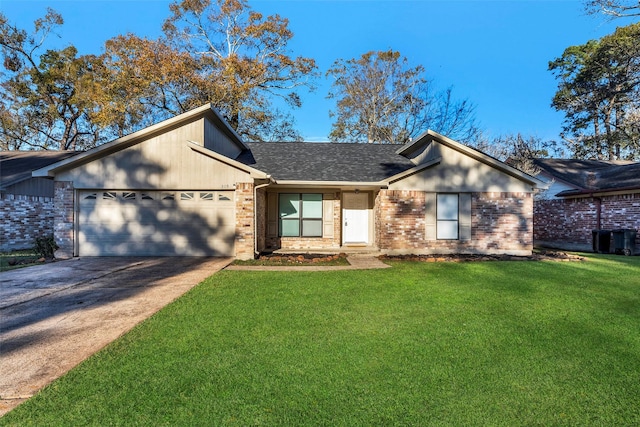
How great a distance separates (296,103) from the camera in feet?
79.4

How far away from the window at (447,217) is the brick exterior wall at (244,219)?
21.4 feet

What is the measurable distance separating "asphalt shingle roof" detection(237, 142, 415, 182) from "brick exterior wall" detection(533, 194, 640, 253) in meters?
8.06

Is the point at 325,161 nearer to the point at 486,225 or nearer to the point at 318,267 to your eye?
the point at 318,267

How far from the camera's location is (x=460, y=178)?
1132 cm

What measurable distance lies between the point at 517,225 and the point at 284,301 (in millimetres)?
9858

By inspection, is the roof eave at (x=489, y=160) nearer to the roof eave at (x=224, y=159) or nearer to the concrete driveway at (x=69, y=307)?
the roof eave at (x=224, y=159)

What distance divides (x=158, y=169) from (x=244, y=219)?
10.9 ft

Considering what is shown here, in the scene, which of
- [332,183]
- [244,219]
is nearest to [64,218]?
[244,219]

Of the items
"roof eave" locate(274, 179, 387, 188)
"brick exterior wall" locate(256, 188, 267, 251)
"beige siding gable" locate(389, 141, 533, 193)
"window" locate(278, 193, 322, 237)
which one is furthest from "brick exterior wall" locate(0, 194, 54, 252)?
"beige siding gable" locate(389, 141, 533, 193)

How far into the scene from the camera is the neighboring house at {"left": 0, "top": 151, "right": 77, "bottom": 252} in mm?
12445

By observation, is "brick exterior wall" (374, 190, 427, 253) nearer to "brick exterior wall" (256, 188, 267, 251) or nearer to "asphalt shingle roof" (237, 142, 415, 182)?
"asphalt shingle roof" (237, 142, 415, 182)

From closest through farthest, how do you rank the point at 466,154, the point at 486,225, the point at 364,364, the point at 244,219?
the point at 364,364 < the point at 244,219 < the point at 466,154 < the point at 486,225

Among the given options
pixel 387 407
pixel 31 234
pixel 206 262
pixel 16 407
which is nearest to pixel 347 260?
pixel 206 262

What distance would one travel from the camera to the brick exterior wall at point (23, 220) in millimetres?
12430
